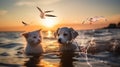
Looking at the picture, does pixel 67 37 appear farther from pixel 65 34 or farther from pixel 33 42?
pixel 33 42

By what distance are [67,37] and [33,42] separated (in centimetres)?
170

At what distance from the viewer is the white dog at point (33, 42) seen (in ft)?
47.3

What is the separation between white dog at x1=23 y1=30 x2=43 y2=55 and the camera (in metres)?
14.4

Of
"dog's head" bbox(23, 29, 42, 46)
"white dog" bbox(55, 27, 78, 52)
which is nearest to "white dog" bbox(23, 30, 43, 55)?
"dog's head" bbox(23, 29, 42, 46)

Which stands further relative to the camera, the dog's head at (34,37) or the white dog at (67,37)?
the white dog at (67,37)

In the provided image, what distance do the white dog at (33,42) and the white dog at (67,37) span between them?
39.7 inches

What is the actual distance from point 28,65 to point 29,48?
3.10 meters

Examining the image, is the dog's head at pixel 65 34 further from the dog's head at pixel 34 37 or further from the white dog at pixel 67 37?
the dog's head at pixel 34 37

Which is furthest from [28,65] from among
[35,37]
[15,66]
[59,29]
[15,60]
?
[59,29]

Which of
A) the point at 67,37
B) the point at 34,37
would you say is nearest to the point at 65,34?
the point at 67,37

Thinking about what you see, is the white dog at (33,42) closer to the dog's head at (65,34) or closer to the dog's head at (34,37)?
the dog's head at (34,37)

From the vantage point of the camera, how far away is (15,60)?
529 inches

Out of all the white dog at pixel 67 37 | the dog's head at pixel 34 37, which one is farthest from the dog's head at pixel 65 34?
the dog's head at pixel 34 37

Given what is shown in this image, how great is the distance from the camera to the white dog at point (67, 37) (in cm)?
1469
